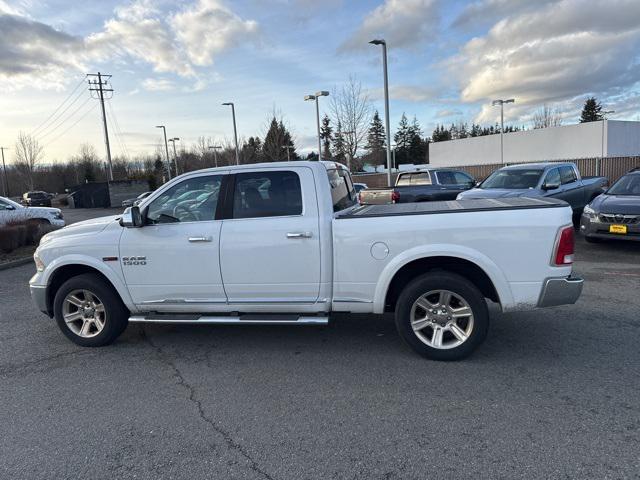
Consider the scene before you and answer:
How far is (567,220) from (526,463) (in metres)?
2.12

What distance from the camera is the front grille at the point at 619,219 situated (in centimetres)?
878

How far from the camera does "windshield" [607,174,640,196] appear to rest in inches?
387

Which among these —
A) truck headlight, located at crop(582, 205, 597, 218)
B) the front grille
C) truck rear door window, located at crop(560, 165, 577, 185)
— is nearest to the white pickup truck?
the front grille

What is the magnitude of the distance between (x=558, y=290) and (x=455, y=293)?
0.87 metres

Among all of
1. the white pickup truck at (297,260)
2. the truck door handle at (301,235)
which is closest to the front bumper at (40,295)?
the white pickup truck at (297,260)

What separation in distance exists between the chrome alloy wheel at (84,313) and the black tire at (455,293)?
323 cm

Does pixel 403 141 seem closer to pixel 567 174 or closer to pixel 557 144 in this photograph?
pixel 557 144

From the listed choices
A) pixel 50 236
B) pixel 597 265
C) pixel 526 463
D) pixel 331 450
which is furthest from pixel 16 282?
pixel 597 265

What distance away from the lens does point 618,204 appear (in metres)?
9.07

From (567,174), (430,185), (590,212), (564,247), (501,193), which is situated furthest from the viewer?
(430,185)

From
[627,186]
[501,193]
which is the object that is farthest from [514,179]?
[627,186]

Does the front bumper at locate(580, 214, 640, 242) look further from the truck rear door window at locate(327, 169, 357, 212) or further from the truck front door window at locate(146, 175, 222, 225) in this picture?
the truck front door window at locate(146, 175, 222, 225)

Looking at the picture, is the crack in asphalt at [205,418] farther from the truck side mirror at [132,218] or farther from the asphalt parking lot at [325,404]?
the truck side mirror at [132,218]

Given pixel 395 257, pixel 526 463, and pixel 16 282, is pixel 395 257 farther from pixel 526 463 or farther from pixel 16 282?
pixel 16 282
